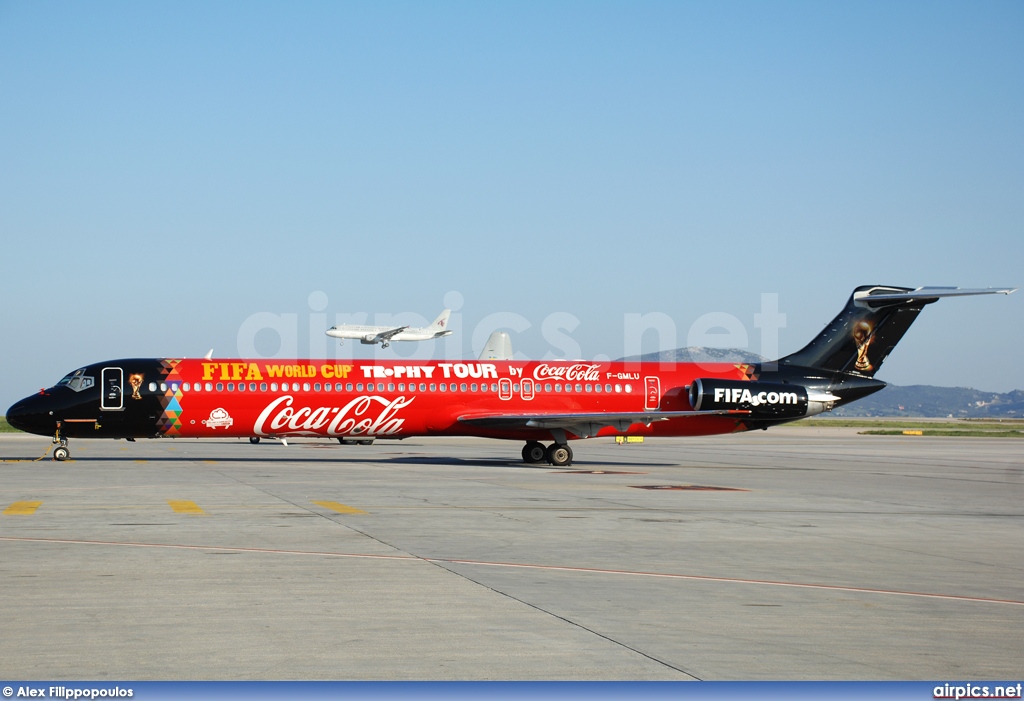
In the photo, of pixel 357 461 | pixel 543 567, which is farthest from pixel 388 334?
pixel 543 567

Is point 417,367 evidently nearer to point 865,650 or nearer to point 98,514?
point 98,514

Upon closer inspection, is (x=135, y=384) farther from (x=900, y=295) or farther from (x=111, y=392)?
Answer: (x=900, y=295)

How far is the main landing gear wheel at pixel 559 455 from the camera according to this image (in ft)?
114

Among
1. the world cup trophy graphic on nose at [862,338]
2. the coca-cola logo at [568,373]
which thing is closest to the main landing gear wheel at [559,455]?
the coca-cola logo at [568,373]

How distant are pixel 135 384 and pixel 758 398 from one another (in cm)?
2001

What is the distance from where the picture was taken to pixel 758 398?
116 ft

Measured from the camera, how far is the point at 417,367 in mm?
34875

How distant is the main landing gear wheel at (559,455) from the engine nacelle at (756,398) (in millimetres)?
4582

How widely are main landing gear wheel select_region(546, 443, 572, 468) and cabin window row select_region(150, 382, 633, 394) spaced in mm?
2090

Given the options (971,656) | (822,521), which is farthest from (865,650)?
(822,521)

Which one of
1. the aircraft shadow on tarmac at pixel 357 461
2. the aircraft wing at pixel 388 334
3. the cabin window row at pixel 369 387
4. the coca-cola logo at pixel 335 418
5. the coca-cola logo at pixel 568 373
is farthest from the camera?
the aircraft wing at pixel 388 334

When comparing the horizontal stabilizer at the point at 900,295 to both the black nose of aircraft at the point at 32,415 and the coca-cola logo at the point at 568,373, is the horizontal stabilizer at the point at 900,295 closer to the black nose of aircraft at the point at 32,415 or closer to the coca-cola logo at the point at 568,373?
the coca-cola logo at the point at 568,373

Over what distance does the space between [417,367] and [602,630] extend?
26346 mm

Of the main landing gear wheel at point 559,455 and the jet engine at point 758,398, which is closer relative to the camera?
the main landing gear wheel at point 559,455
